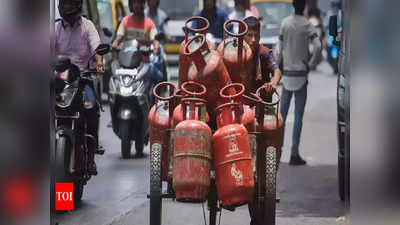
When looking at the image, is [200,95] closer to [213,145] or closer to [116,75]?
[213,145]

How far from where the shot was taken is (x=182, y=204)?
10555 millimetres

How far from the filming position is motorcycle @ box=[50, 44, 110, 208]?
9609 mm

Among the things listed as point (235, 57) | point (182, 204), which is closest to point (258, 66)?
point (235, 57)

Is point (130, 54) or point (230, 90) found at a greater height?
point (230, 90)

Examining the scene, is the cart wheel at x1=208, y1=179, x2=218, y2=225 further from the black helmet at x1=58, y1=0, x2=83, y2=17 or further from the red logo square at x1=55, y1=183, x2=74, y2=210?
the black helmet at x1=58, y1=0, x2=83, y2=17

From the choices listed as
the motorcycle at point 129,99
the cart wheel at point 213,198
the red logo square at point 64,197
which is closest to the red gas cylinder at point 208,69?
the cart wheel at point 213,198

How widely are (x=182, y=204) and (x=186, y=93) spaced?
9.96 feet

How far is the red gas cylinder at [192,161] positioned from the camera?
7.40 m

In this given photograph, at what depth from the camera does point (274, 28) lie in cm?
2527

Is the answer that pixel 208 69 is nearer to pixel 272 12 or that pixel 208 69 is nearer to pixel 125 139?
pixel 125 139

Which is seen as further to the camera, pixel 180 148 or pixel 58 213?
pixel 58 213

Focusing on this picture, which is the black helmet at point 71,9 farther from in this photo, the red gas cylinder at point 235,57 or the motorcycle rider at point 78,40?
the red gas cylinder at point 235,57
